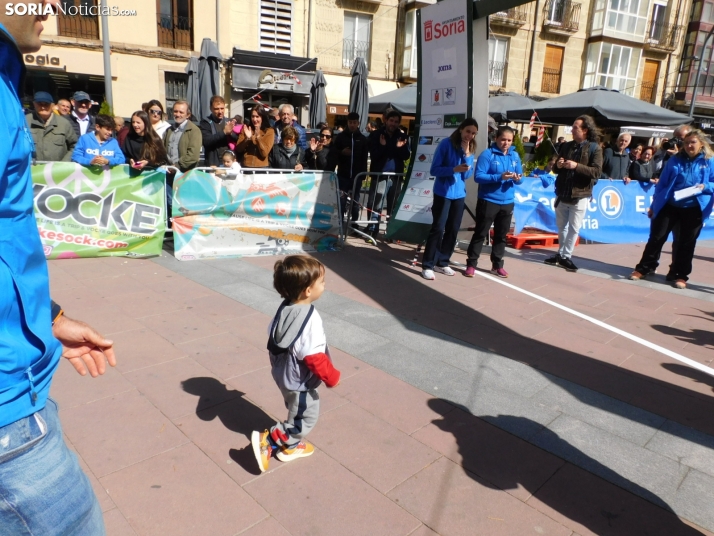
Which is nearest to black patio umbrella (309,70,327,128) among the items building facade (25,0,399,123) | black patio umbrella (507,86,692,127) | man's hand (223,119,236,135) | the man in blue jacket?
building facade (25,0,399,123)

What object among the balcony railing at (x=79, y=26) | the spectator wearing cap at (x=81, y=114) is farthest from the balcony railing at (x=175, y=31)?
the spectator wearing cap at (x=81, y=114)

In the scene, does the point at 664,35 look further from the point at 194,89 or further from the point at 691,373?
the point at 691,373

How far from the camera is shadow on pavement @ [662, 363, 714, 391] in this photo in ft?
13.7

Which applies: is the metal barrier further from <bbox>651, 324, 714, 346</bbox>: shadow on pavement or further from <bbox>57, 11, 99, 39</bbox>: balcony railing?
<bbox>57, 11, 99, 39</bbox>: balcony railing

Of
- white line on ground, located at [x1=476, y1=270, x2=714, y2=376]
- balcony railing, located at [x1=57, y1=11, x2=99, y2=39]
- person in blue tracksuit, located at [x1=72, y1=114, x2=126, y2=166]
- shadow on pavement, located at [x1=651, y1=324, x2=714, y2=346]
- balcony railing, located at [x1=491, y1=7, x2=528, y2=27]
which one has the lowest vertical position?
shadow on pavement, located at [x1=651, y1=324, x2=714, y2=346]

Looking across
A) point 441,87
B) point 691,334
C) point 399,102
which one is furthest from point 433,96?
point 399,102

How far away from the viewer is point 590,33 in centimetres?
2925

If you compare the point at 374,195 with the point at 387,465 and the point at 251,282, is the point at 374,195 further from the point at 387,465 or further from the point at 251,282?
the point at 387,465

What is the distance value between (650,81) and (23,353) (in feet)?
122

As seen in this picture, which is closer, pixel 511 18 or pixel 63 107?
pixel 63 107

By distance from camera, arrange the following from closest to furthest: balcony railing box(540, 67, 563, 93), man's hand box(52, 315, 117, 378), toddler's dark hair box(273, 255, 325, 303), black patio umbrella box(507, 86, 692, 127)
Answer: man's hand box(52, 315, 117, 378) → toddler's dark hair box(273, 255, 325, 303) → black patio umbrella box(507, 86, 692, 127) → balcony railing box(540, 67, 563, 93)

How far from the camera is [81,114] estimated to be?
29.6ft

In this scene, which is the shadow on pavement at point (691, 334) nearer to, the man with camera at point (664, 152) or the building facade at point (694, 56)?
the man with camera at point (664, 152)

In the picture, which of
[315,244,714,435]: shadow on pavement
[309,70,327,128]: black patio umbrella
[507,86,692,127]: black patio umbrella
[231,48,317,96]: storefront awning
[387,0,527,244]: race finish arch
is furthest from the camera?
[231,48,317,96]: storefront awning
